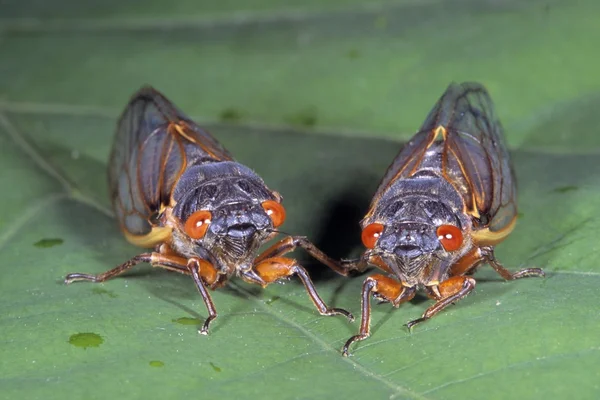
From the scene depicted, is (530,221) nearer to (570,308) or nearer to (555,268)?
Answer: (555,268)

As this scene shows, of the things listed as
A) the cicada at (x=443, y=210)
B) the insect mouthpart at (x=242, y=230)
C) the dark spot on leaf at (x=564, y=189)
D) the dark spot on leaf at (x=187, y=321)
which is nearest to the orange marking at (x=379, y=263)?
the cicada at (x=443, y=210)

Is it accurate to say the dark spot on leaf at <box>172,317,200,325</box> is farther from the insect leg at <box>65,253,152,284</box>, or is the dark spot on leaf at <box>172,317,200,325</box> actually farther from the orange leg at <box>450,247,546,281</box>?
the orange leg at <box>450,247,546,281</box>

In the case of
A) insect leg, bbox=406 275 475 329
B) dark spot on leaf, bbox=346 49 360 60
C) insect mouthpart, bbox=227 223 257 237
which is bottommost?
insect leg, bbox=406 275 475 329

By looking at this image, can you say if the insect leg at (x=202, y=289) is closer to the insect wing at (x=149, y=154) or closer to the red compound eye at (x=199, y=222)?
the red compound eye at (x=199, y=222)

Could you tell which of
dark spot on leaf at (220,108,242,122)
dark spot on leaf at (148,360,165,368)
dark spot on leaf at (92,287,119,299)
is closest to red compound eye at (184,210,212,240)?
dark spot on leaf at (92,287,119,299)

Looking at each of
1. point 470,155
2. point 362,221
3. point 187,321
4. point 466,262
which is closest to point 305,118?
point 470,155

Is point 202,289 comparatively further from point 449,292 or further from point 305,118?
point 305,118
